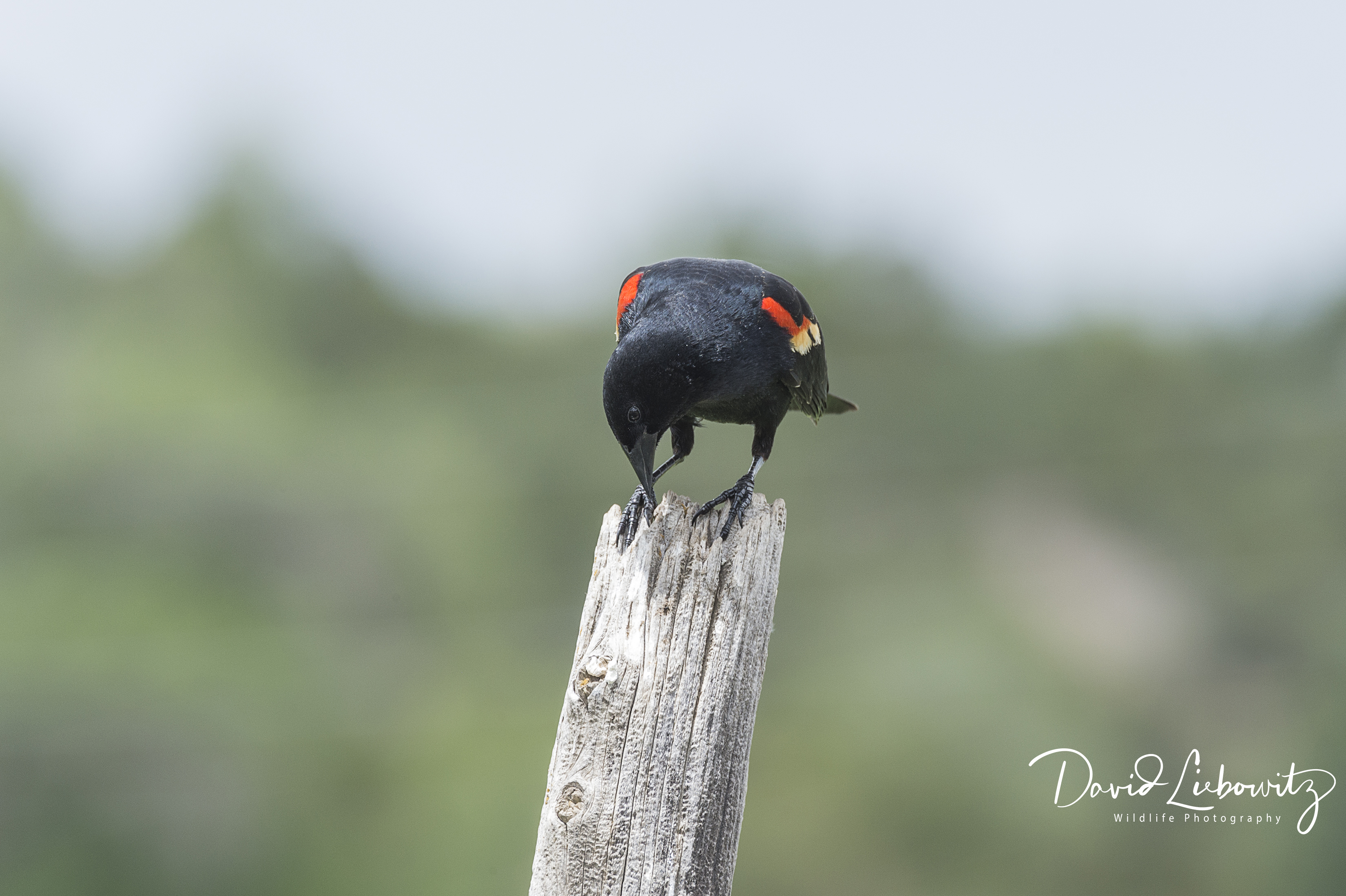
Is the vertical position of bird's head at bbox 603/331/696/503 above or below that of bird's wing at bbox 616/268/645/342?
below

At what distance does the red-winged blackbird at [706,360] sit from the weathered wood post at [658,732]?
2.22 feet

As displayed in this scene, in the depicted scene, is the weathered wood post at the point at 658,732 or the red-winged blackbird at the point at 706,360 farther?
the red-winged blackbird at the point at 706,360

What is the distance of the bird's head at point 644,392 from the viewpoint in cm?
433

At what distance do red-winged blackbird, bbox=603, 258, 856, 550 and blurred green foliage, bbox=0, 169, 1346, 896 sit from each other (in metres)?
11.7

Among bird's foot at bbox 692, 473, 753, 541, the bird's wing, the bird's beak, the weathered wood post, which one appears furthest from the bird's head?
the weathered wood post

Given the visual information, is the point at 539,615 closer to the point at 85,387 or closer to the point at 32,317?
the point at 85,387

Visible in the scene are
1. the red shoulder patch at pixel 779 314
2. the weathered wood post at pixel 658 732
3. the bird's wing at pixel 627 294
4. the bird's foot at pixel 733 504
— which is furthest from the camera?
the bird's wing at pixel 627 294

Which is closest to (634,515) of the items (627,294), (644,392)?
(644,392)

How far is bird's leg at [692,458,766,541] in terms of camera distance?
3283 mm

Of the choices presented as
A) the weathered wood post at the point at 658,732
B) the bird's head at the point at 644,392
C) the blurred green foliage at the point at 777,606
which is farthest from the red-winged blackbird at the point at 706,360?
the blurred green foliage at the point at 777,606

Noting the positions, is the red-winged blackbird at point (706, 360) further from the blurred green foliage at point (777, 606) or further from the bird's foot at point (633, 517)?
the blurred green foliage at point (777, 606)

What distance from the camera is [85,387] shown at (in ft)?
120

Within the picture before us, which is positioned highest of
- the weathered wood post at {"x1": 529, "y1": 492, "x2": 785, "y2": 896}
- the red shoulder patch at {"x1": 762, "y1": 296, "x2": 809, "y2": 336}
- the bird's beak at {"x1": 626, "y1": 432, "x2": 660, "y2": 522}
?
the red shoulder patch at {"x1": 762, "y1": 296, "x2": 809, "y2": 336}

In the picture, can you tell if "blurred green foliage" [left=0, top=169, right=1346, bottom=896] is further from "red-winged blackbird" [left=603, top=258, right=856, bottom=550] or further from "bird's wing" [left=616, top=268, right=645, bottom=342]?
"bird's wing" [left=616, top=268, right=645, bottom=342]
